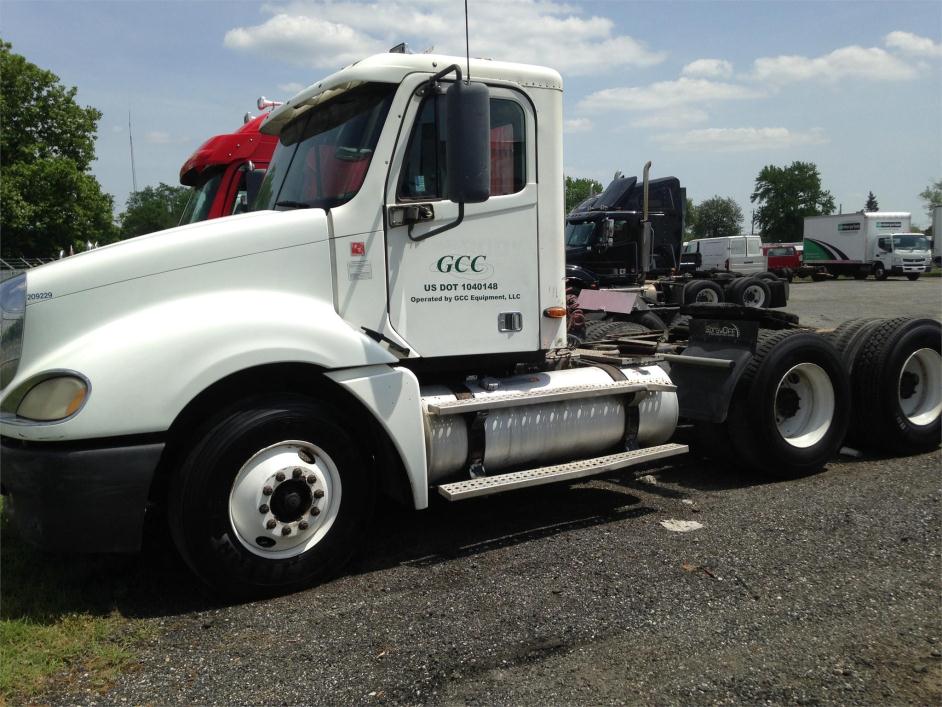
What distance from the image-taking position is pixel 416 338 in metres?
4.57

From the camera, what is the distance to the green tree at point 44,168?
130 ft

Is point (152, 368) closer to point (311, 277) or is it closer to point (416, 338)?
point (311, 277)

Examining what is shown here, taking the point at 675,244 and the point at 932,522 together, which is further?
the point at 675,244

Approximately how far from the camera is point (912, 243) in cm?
3903

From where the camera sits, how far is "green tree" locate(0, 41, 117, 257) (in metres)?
39.6

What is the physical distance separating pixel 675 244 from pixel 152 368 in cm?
1798

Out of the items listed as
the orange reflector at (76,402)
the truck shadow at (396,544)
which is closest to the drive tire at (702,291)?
the truck shadow at (396,544)

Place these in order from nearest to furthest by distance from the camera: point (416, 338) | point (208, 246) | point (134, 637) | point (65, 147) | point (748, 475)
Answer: point (134, 637), point (208, 246), point (416, 338), point (748, 475), point (65, 147)

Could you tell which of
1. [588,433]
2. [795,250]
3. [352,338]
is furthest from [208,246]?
[795,250]

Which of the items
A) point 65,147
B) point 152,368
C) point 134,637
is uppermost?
point 65,147

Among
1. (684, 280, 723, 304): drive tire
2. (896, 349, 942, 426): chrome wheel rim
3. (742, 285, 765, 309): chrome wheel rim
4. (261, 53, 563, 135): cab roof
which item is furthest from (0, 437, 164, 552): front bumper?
(742, 285, 765, 309): chrome wheel rim

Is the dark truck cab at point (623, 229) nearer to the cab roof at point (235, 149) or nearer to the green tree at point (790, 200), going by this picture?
the cab roof at point (235, 149)

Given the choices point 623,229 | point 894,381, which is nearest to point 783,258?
point 623,229

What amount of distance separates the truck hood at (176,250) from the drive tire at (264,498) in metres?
0.82
